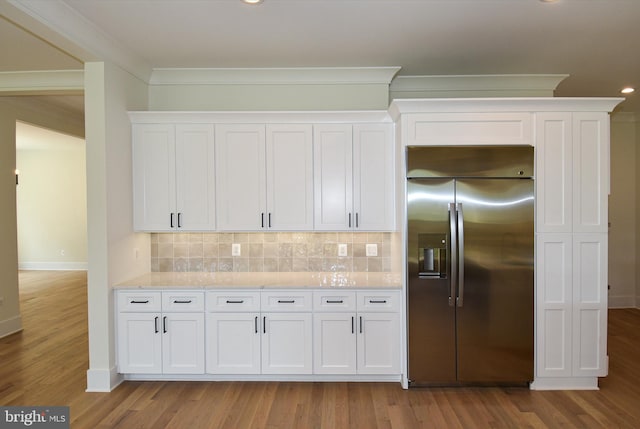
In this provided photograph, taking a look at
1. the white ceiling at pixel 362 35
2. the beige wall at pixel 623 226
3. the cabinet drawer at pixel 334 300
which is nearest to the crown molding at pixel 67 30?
the white ceiling at pixel 362 35

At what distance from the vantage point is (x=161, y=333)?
3.52 metres

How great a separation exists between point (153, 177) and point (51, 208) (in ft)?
26.5

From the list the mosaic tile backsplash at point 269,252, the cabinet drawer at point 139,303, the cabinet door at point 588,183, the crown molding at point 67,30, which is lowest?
the cabinet drawer at point 139,303

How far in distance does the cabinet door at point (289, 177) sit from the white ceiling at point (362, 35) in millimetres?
736

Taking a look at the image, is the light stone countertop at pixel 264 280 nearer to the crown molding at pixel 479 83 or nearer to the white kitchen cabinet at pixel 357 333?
the white kitchen cabinet at pixel 357 333

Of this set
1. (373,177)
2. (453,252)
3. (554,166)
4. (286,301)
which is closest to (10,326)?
(286,301)

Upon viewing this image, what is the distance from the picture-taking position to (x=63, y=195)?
9969 mm

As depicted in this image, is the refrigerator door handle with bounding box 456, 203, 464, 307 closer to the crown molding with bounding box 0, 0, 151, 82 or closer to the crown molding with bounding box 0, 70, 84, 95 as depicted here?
the crown molding with bounding box 0, 0, 151, 82

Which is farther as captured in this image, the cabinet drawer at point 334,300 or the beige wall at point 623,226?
the beige wall at point 623,226

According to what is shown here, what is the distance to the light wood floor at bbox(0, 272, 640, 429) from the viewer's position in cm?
288

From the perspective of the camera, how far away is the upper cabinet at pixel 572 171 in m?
3.38

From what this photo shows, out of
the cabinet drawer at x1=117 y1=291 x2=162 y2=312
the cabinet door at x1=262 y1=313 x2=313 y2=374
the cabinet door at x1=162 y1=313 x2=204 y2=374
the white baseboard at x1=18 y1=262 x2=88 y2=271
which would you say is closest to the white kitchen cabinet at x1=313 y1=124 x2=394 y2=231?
the cabinet door at x1=262 y1=313 x2=313 y2=374

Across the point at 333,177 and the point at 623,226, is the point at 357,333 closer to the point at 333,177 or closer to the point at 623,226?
the point at 333,177

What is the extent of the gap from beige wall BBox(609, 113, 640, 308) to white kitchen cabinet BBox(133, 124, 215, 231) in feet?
20.0
